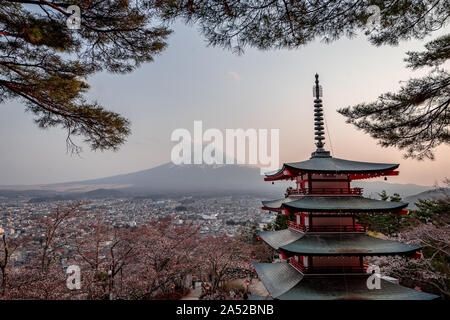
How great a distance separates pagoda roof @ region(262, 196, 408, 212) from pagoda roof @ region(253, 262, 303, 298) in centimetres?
182

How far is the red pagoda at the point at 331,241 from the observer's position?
5195mm

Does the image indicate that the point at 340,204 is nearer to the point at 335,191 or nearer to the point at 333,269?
the point at 335,191

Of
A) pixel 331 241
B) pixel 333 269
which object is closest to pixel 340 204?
pixel 331 241

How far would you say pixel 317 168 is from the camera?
19.6 ft

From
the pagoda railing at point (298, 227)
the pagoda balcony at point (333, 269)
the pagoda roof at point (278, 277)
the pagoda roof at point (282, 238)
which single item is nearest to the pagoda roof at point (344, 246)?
the pagoda railing at point (298, 227)

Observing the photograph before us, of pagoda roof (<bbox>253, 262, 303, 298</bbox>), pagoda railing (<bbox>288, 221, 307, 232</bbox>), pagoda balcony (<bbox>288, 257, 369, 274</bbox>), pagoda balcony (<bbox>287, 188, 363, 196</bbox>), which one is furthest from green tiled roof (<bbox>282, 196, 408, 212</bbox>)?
pagoda roof (<bbox>253, 262, 303, 298</bbox>)

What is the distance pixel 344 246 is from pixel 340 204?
1025 mm

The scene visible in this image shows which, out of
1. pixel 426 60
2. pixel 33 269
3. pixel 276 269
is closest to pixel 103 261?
A: pixel 33 269

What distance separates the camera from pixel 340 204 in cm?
588

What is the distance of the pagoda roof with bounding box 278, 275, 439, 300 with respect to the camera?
4.94m

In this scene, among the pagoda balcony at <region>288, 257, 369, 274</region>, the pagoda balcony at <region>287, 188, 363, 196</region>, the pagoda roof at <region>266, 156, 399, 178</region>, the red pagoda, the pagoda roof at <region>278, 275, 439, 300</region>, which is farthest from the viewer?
the pagoda balcony at <region>287, 188, 363, 196</region>

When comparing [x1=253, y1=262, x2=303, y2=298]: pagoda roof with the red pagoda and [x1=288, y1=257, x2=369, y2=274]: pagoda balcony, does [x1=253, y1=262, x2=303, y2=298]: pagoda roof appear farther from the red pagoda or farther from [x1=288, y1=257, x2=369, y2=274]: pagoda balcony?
[x1=288, y1=257, x2=369, y2=274]: pagoda balcony

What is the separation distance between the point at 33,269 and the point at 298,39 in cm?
1187
